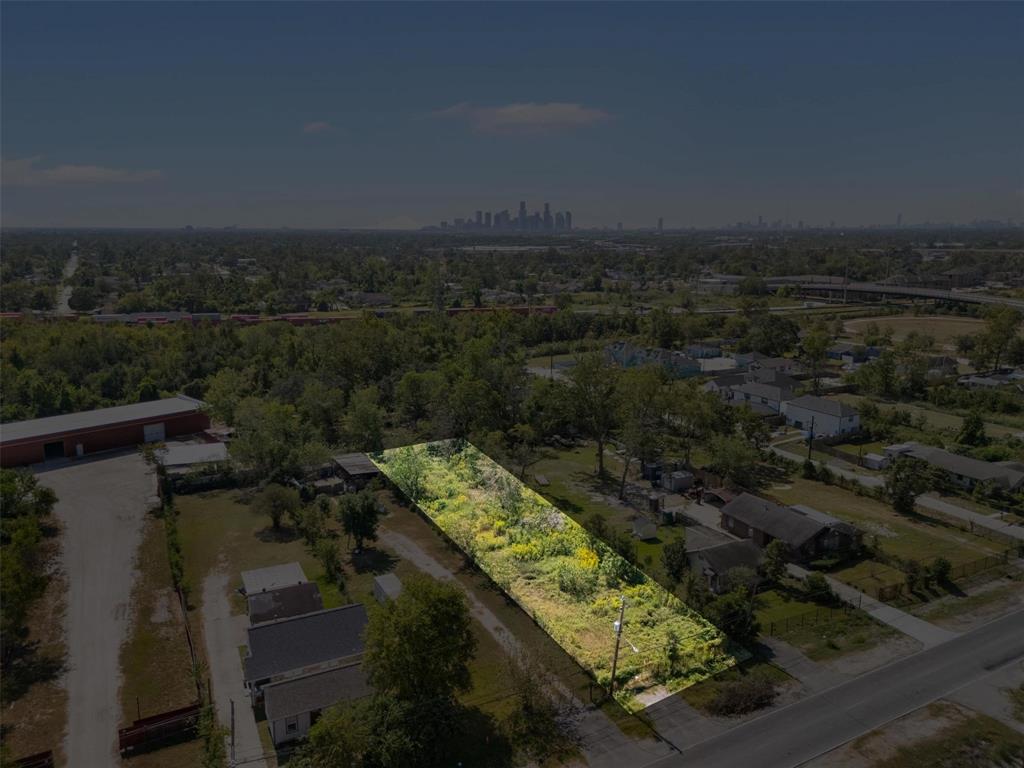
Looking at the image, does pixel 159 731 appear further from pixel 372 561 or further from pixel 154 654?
pixel 372 561

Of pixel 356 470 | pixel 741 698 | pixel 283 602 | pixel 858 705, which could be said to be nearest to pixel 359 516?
pixel 283 602

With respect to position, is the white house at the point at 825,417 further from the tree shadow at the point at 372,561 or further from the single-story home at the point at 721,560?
the tree shadow at the point at 372,561

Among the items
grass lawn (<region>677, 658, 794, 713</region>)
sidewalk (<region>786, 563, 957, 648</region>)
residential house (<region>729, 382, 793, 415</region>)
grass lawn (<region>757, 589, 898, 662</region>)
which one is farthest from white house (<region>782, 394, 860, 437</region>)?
grass lawn (<region>677, 658, 794, 713</region>)

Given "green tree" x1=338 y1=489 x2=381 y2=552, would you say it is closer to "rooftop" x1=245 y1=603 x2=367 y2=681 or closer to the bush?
"rooftop" x1=245 y1=603 x2=367 y2=681

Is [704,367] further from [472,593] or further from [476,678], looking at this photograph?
[476,678]

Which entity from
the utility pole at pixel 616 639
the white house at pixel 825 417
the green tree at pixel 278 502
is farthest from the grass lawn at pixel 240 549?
the white house at pixel 825 417

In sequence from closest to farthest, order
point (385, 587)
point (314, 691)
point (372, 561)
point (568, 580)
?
point (314, 691) → point (385, 587) → point (568, 580) → point (372, 561)
